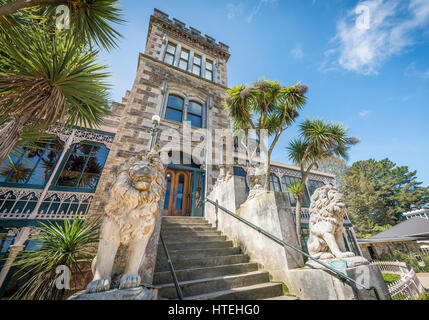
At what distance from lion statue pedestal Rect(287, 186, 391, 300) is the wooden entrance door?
16.5 feet

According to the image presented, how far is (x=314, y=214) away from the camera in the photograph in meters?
2.88

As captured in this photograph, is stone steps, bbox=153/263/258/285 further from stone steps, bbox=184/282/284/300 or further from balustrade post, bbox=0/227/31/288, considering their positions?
balustrade post, bbox=0/227/31/288

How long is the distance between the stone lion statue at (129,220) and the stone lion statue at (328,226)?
252 cm

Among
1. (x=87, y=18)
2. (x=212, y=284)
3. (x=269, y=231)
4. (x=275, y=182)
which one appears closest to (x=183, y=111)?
(x=87, y=18)

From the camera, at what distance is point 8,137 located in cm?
247

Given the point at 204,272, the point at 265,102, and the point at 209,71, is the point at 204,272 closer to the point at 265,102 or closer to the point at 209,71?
the point at 265,102

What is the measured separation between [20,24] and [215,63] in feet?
32.9

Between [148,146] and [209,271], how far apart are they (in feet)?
17.3

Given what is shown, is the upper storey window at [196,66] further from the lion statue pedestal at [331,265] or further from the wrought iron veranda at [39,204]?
the lion statue pedestal at [331,265]

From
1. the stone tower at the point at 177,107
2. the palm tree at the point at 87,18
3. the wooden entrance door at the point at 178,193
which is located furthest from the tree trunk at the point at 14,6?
the wooden entrance door at the point at 178,193

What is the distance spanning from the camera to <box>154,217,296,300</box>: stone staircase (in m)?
2.59

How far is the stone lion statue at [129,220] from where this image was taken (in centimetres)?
181

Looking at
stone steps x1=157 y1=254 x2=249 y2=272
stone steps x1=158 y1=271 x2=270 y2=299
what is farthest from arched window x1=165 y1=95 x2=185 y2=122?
stone steps x1=158 y1=271 x2=270 y2=299
